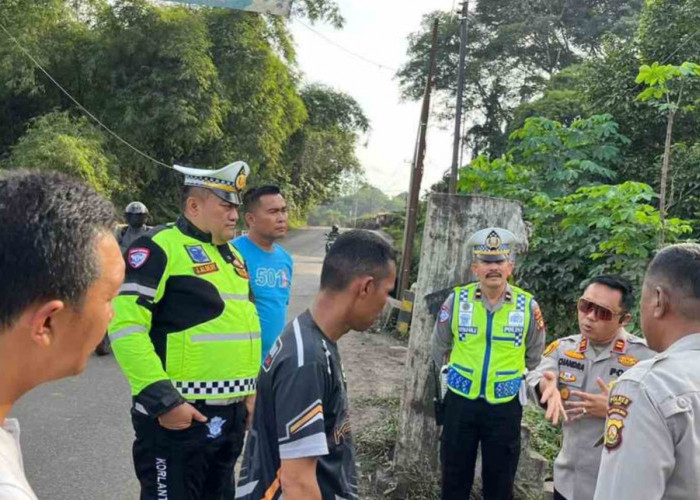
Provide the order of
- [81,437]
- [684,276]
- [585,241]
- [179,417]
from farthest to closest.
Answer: [585,241] < [81,437] < [179,417] < [684,276]

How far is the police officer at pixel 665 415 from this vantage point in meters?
1.45

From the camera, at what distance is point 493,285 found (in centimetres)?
338

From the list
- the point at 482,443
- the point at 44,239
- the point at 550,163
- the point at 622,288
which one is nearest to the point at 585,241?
the point at 550,163

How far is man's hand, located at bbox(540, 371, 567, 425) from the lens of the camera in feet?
8.61

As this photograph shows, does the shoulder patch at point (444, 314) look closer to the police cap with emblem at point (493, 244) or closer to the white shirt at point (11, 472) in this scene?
the police cap with emblem at point (493, 244)

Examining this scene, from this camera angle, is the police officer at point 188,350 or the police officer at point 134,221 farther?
the police officer at point 134,221

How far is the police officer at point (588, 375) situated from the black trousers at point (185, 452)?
144 centimetres

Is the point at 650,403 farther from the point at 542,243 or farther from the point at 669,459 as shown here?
the point at 542,243

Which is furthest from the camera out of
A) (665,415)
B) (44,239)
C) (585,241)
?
(585,241)

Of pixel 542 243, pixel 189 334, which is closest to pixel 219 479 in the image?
pixel 189 334

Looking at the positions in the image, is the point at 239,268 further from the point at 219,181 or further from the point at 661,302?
the point at 661,302

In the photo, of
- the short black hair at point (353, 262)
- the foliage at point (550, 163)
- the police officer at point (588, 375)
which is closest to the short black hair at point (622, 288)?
the police officer at point (588, 375)

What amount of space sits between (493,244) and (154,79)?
16.5 metres

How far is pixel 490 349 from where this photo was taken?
3.32 metres
